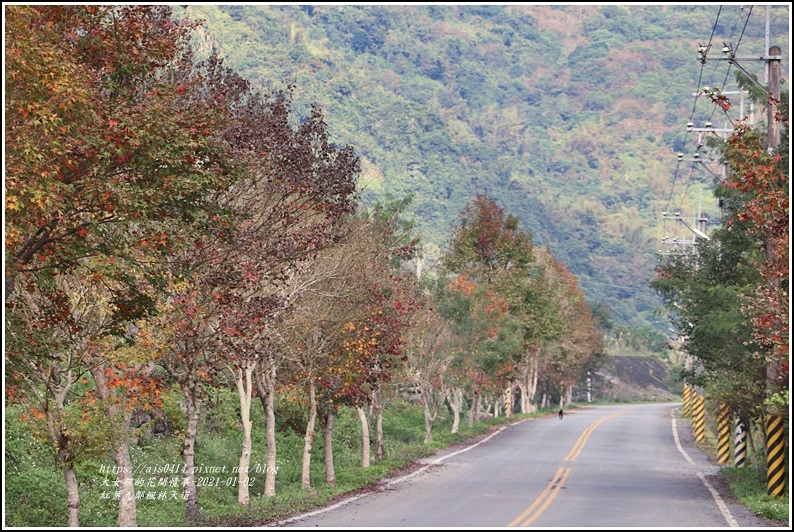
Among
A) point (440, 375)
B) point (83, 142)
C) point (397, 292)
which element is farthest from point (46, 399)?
point (440, 375)

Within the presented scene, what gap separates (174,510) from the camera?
22500 mm

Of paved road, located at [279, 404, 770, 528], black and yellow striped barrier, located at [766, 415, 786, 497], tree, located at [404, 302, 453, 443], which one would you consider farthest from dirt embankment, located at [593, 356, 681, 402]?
black and yellow striped barrier, located at [766, 415, 786, 497]

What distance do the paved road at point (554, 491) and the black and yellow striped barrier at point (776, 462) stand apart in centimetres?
107

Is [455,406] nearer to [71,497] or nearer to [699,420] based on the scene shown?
[699,420]

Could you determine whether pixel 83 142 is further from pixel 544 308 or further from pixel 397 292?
pixel 544 308

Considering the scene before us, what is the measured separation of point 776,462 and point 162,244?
16.6 meters

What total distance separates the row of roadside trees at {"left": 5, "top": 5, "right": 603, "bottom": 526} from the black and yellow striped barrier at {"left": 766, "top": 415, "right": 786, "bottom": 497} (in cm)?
901

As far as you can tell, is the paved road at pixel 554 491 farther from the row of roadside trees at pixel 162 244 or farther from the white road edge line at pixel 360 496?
the row of roadside trees at pixel 162 244

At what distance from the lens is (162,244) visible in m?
12.6

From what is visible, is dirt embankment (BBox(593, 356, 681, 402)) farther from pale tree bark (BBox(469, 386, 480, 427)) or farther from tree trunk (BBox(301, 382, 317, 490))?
tree trunk (BBox(301, 382, 317, 490))

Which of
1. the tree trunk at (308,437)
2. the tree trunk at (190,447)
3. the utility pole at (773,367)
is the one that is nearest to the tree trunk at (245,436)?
the tree trunk at (190,447)

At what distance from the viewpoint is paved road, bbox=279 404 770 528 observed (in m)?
20.4

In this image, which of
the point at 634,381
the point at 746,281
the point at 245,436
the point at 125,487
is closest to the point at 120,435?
the point at 125,487

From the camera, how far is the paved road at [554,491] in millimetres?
20362
